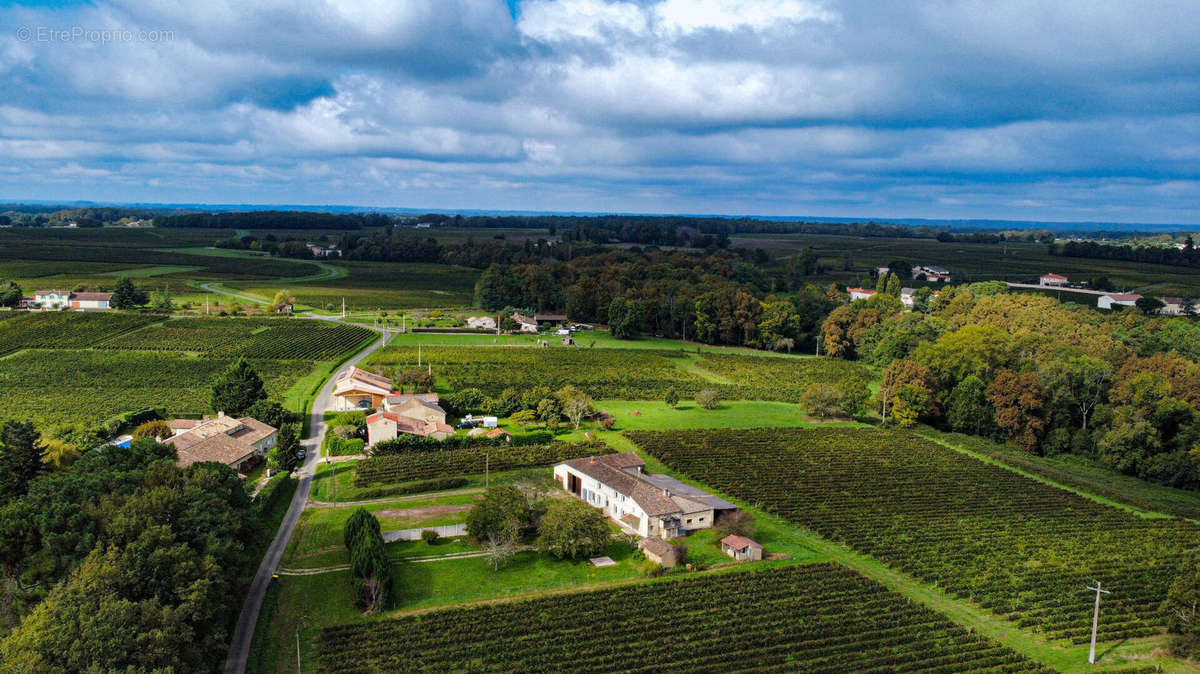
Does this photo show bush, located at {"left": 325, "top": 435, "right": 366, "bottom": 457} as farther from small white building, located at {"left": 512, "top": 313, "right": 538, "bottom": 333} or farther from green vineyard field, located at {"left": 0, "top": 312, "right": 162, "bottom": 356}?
small white building, located at {"left": 512, "top": 313, "right": 538, "bottom": 333}

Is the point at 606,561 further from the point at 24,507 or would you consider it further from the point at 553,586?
the point at 24,507

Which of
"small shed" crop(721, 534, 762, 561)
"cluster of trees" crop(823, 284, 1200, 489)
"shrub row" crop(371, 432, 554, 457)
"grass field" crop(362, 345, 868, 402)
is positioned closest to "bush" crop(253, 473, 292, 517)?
"shrub row" crop(371, 432, 554, 457)

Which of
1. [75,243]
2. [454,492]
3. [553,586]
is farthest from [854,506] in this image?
[75,243]

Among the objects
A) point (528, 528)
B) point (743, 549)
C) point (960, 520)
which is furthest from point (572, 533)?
point (960, 520)

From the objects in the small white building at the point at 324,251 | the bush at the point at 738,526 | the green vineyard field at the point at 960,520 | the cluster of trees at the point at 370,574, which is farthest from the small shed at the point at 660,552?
the small white building at the point at 324,251

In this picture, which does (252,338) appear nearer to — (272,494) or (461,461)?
(461,461)
